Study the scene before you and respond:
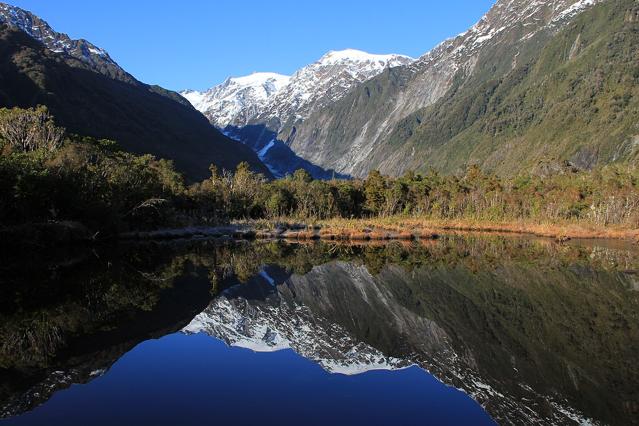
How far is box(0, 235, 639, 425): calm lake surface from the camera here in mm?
13945

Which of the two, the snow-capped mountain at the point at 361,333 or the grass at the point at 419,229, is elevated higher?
Result: the grass at the point at 419,229

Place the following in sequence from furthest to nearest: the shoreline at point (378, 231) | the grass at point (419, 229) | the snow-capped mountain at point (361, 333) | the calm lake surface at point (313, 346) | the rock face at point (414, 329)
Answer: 1. the grass at point (419, 229)
2. the shoreline at point (378, 231)
3. the rock face at point (414, 329)
4. the snow-capped mountain at point (361, 333)
5. the calm lake surface at point (313, 346)

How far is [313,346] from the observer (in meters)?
20.1

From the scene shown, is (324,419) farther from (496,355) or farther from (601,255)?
(601,255)

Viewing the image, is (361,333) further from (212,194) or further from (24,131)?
(212,194)

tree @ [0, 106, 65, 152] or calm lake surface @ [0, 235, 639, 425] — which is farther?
tree @ [0, 106, 65, 152]

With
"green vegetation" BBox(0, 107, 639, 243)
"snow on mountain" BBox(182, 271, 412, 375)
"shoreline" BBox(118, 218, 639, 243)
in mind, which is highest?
"green vegetation" BBox(0, 107, 639, 243)

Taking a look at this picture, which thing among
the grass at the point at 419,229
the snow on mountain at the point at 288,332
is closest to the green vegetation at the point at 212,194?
→ the grass at the point at 419,229

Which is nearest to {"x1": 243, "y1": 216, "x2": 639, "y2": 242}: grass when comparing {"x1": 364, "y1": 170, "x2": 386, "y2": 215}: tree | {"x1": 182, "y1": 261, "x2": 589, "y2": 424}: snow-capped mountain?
{"x1": 364, "y1": 170, "x2": 386, "y2": 215}: tree

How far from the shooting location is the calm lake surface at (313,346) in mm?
13945

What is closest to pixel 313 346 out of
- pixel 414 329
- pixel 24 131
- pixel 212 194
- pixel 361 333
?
pixel 361 333

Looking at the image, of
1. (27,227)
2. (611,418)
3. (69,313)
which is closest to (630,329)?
(611,418)

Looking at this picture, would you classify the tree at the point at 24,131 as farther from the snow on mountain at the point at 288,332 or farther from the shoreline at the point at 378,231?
the snow on mountain at the point at 288,332

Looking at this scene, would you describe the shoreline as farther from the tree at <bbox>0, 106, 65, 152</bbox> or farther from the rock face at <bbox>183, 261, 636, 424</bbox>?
the rock face at <bbox>183, 261, 636, 424</bbox>
